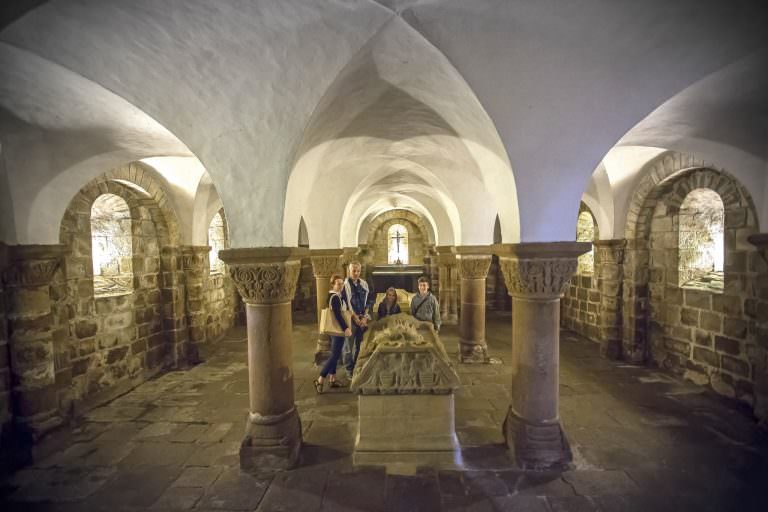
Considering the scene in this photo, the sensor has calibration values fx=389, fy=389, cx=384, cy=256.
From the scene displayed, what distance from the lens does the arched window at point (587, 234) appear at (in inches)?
339

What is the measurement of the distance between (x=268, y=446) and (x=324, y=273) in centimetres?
433

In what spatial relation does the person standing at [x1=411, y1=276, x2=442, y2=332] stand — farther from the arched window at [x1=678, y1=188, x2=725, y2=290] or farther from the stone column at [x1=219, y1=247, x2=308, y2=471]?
the arched window at [x1=678, y1=188, x2=725, y2=290]

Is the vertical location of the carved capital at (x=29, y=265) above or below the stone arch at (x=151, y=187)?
below

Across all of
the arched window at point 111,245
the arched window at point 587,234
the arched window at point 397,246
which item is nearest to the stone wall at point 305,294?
the arched window at point 397,246

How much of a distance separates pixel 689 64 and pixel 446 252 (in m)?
8.11

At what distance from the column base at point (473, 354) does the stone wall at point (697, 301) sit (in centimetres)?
271

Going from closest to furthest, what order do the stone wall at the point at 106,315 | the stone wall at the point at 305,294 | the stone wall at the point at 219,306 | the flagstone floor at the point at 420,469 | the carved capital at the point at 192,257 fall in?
the flagstone floor at the point at 420,469 → the stone wall at the point at 106,315 → the carved capital at the point at 192,257 → the stone wall at the point at 219,306 → the stone wall at the point at 305,294

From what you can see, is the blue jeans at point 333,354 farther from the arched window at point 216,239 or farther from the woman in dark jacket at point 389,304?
the arched window at point 216,239

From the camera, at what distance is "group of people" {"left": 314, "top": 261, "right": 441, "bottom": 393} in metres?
5.30

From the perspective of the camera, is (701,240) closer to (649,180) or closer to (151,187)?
(649,180)

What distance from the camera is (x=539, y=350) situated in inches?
146

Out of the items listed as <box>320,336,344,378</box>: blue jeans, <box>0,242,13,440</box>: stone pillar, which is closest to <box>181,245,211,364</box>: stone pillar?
<box>0,242,13,440</box>: stone pillar

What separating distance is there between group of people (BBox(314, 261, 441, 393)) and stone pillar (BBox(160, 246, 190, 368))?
3.10 meters

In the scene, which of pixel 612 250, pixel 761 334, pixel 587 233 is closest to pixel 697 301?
pixel 761 334
